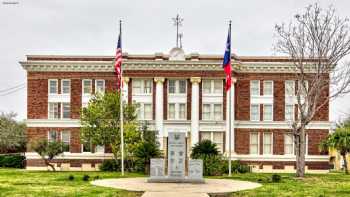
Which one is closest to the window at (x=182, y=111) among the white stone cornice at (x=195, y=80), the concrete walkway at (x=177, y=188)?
the white stone cornice at (x=195, y=80)

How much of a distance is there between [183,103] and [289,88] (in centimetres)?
960

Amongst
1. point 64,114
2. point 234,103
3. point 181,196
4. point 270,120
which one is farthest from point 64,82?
point 181,196

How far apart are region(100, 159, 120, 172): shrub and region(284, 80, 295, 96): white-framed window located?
16493mm

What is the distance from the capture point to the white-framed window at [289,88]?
54.2 metres

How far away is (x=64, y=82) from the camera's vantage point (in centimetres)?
5475

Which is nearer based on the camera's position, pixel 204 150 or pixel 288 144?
pixel 204 150

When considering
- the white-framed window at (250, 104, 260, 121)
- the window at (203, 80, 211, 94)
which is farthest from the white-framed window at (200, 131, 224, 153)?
the window at (203, 80, 211, 94)

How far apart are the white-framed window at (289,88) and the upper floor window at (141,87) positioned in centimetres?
1211

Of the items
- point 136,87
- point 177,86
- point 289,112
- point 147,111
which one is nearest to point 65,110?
point 136,87

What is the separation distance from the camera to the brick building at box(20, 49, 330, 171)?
175 ft

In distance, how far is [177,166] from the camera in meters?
33.2

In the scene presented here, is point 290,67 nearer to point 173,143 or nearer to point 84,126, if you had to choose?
point 84,126

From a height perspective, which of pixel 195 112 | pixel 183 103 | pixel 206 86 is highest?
pixel 206 86

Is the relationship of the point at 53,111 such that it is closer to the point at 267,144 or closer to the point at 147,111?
the point at 147,111
